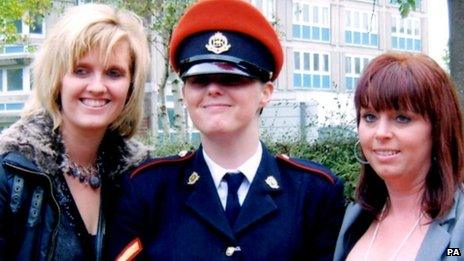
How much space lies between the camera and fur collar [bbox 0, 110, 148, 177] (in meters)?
3.17

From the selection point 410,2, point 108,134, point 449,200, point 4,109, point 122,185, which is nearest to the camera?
point 449,200

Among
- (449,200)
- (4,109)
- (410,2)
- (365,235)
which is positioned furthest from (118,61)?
(4,109)

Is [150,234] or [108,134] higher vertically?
[108,134]

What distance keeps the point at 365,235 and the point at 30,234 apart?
55.6 inches

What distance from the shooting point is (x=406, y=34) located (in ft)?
124

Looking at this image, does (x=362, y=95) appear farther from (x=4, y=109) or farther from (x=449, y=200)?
(x=4, y=109)

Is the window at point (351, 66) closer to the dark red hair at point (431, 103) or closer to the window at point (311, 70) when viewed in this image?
the window at point (311, 70)

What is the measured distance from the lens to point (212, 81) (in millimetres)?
2885

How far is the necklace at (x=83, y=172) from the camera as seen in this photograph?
133 inches

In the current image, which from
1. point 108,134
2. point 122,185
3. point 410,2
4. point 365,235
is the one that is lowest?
point 365,235

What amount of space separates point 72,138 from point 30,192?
1.44ft

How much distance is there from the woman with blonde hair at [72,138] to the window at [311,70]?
29.4m

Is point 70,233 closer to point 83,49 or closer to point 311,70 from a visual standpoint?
point 83,49

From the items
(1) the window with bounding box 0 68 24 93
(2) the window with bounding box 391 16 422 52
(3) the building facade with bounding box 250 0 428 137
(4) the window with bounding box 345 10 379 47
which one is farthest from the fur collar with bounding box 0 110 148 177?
(2) the window with bounding box 391 16 422 52
